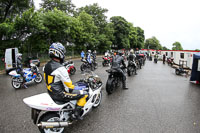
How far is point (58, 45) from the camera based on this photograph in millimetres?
2918

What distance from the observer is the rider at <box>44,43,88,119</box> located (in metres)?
2.81

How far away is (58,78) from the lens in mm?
2867

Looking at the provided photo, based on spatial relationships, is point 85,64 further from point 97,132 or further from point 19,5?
point 19,5

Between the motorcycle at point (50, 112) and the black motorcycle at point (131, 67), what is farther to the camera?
the black motorcycle at point (131, 67)

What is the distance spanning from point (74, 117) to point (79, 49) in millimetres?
28837

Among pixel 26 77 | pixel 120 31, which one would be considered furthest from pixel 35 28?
pixel 120 31

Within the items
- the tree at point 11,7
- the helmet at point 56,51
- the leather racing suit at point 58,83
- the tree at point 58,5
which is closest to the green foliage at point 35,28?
the tree at point 11,7

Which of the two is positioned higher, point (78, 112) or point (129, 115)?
point (78, 112)

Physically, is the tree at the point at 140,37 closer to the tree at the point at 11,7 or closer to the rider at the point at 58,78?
the tree at the point at 11,7

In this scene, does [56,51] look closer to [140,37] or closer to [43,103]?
[43,103]

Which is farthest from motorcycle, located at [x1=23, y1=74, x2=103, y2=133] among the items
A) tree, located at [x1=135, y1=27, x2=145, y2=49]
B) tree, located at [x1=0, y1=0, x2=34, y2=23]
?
tree, located at [x1=135, y1=27, x2=145, y2=49]

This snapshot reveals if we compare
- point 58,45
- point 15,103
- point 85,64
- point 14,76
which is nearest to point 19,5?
point 85,64

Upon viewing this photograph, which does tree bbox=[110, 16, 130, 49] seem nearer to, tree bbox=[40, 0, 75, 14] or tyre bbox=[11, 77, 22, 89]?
tree bbox=[40, 0, 75, 14]

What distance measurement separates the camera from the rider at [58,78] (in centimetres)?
281
